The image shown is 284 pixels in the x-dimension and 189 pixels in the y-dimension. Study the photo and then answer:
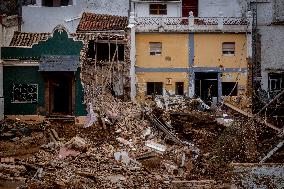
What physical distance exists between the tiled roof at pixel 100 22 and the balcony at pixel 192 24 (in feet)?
7.32

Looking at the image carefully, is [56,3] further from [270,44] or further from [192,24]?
[270,44]

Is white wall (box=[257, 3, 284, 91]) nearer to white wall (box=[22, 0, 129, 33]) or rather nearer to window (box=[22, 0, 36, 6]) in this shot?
white wall (box=[22, 0, 129, 33])

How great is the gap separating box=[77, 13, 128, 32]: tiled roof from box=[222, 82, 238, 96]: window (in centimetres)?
843

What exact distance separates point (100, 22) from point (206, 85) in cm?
918

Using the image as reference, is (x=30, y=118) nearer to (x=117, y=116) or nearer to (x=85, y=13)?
(x=117, y=116)

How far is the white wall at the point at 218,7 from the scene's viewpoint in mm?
35031

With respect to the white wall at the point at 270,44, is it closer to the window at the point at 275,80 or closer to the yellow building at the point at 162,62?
the window at the point at 275,80

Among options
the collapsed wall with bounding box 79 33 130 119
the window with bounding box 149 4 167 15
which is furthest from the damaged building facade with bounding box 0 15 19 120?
the window with bounding box 149 4 167 15

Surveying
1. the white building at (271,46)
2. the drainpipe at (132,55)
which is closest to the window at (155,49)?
the drainpipe at (132,55)

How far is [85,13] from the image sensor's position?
34.6m

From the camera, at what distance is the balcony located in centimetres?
3053

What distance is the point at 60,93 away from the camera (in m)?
25.8

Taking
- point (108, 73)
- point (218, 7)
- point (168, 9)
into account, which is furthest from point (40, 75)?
point (218, 7)

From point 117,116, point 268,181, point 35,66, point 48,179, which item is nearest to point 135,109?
point 117,116
